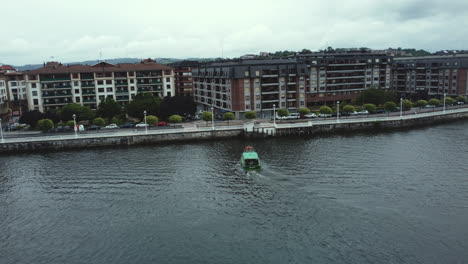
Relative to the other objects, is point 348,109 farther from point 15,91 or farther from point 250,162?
point 15,91

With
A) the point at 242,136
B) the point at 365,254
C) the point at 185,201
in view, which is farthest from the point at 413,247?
the point at 242,136

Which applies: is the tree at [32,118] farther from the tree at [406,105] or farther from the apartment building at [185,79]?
the tree at [406,105]

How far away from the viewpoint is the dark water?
93.7 feet

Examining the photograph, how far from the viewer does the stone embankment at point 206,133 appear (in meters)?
64.7

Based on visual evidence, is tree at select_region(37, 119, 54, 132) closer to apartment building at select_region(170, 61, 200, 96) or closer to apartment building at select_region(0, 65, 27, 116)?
apartment building at select_region(0, 65, 27, 116)

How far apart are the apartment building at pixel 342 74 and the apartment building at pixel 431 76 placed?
39.0 ft

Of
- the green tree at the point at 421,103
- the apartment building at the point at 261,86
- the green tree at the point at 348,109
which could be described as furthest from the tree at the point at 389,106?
the apartment building at the point at 261,86

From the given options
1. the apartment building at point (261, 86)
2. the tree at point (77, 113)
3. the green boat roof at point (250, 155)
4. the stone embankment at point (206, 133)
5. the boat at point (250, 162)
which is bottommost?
the boat at point (250, 162)

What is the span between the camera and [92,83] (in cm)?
10069

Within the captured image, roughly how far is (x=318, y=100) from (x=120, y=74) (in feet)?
174

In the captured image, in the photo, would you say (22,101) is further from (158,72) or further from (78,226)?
(78,226)

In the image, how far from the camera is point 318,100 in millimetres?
103812

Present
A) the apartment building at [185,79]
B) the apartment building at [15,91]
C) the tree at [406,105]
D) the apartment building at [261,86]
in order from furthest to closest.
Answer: the apartment building at [185,79], the apartment building at [15,91], the tree at [406,105], the apartment building at [261,86]

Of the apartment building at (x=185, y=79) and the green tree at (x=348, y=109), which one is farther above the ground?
the apartment building at (x=185, y=79)
